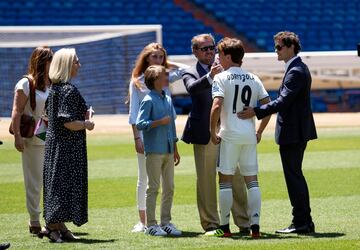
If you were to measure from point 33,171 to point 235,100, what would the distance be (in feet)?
7.23

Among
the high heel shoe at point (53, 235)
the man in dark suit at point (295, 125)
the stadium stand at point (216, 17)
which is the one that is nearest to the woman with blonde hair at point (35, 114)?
the high heel shoe at point (53, 235)

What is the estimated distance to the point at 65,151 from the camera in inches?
368

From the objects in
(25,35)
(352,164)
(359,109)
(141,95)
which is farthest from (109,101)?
(141,95)

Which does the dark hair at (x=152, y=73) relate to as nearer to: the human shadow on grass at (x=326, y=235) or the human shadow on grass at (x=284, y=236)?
the human shadow on grass at (x=284, y=236)

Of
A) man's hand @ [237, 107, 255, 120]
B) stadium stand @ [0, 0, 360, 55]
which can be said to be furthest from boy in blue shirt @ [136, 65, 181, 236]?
stadium stand @ [0, 0, 360, 55]

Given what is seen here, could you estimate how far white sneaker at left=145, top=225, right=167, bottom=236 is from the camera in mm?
9773

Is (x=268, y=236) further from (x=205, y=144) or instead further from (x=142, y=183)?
(x=142, y=183)

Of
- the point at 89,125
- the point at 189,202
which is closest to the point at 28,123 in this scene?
the point at 89,125

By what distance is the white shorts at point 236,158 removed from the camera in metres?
9.37

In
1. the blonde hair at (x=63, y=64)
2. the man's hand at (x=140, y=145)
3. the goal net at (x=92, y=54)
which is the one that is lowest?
the goal net at (x=92, y=54)

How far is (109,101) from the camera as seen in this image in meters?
28.2

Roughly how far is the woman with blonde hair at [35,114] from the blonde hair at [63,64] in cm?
64

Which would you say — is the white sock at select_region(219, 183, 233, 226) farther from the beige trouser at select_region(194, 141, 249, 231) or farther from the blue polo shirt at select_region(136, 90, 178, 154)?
the blue polo shirt at select_region(136, 90, 178, 154)

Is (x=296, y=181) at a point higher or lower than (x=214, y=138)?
lower
